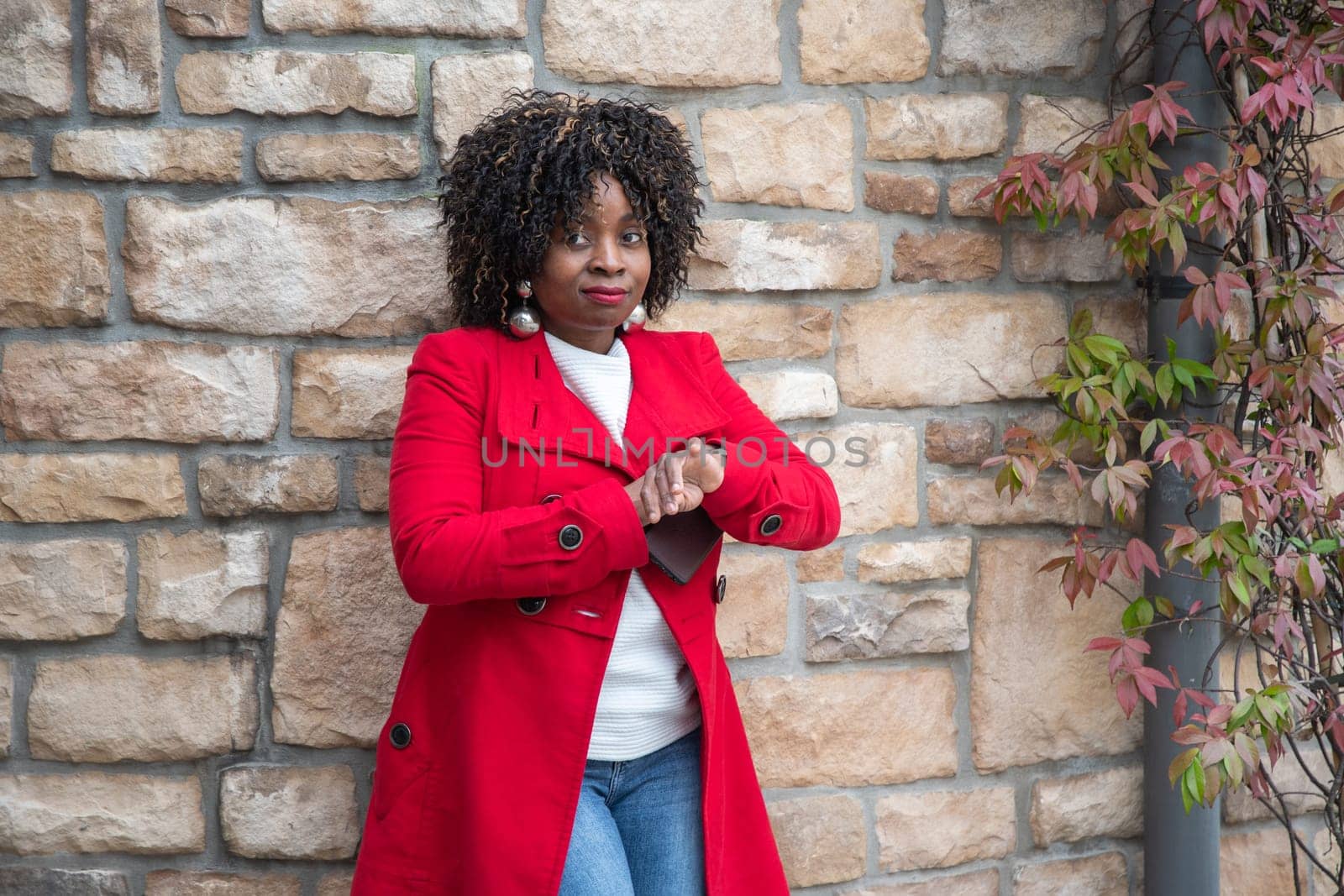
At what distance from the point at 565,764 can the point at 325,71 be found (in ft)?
4.29

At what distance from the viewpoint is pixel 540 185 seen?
1.76m

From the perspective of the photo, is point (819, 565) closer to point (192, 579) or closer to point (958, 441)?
point (958, 441)

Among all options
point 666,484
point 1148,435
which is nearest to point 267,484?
point 666,484

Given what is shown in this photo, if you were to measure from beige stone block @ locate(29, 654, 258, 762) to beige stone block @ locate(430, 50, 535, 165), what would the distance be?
105 cm

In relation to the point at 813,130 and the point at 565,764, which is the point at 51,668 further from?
the point at 813,130

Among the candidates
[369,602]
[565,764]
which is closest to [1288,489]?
[565,764]

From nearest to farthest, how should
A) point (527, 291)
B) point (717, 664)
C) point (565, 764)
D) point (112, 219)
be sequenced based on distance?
point (565, 764) → point (527, 291) → point (717, 664) → point (112, 219)

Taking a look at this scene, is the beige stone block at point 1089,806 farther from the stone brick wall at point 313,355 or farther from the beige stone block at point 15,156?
the beige stone block at point 15,156

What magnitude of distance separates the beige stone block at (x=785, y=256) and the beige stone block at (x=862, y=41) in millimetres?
297

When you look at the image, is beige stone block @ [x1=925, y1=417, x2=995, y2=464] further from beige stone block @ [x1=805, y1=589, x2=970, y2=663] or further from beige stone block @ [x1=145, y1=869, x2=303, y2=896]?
beige stone block @ [x1=145, y1=869, x2=303, y2=896]

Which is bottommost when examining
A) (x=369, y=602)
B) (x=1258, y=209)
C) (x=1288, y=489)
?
(x=369, y=602)

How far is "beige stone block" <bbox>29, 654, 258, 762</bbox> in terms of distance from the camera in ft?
7.08

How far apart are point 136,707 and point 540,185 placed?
1.24 meters

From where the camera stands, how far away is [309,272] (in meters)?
2.18
